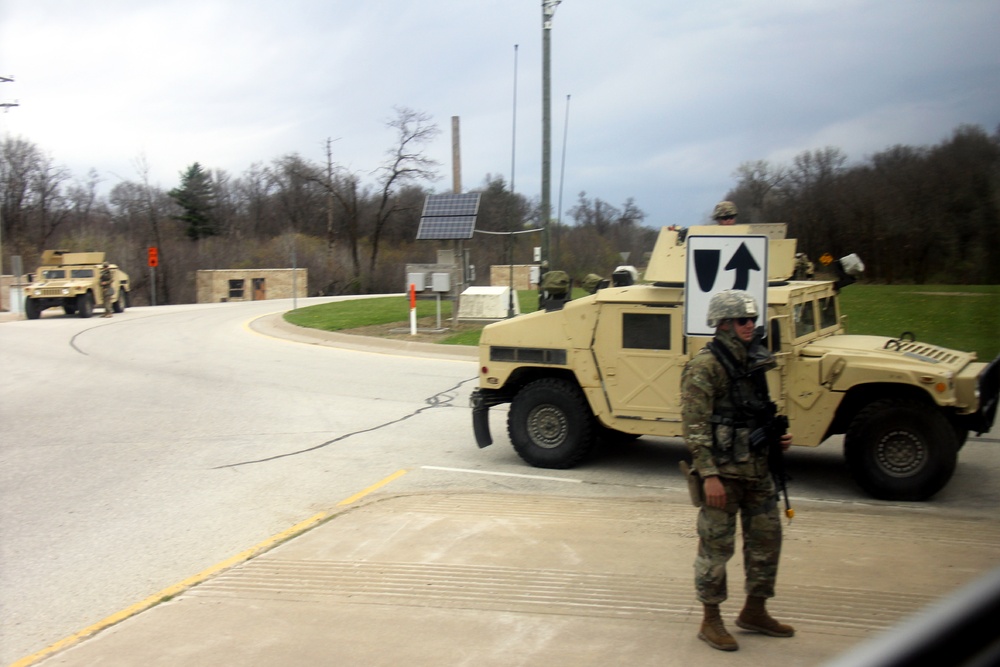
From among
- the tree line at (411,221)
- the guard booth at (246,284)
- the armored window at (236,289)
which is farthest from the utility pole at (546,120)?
the armored window at (236,289)

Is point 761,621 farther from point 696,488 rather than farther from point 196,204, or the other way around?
point 196,204

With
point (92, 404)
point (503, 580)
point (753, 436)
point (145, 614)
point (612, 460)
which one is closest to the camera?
point (753, 436)

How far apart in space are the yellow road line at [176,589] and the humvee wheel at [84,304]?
82.2 ft

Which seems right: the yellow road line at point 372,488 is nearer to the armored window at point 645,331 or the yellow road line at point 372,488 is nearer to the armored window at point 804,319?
the armored window at point 645,331

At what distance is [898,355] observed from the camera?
292 inches

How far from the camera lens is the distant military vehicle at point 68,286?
2892 centimetres

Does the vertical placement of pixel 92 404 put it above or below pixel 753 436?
below

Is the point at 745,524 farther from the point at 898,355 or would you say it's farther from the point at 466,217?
the point at 466,217

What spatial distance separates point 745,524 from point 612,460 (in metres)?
4.54

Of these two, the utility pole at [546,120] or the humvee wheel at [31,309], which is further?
the humvee wheel at [31,309]

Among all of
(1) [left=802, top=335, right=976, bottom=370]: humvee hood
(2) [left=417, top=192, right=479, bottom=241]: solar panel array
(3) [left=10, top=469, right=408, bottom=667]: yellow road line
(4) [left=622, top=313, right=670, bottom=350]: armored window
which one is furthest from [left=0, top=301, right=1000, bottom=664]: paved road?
(2) [left=417, top=192, right=479, bottom=241]: solar panel array

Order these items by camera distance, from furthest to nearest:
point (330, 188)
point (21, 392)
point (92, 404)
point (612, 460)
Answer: point (330, 188) → point (21, 392) → point (92, 404) → point (612, 460)

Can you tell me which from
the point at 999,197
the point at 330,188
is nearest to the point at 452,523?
the point at 999,197

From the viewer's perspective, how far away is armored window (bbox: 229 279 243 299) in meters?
48.2
